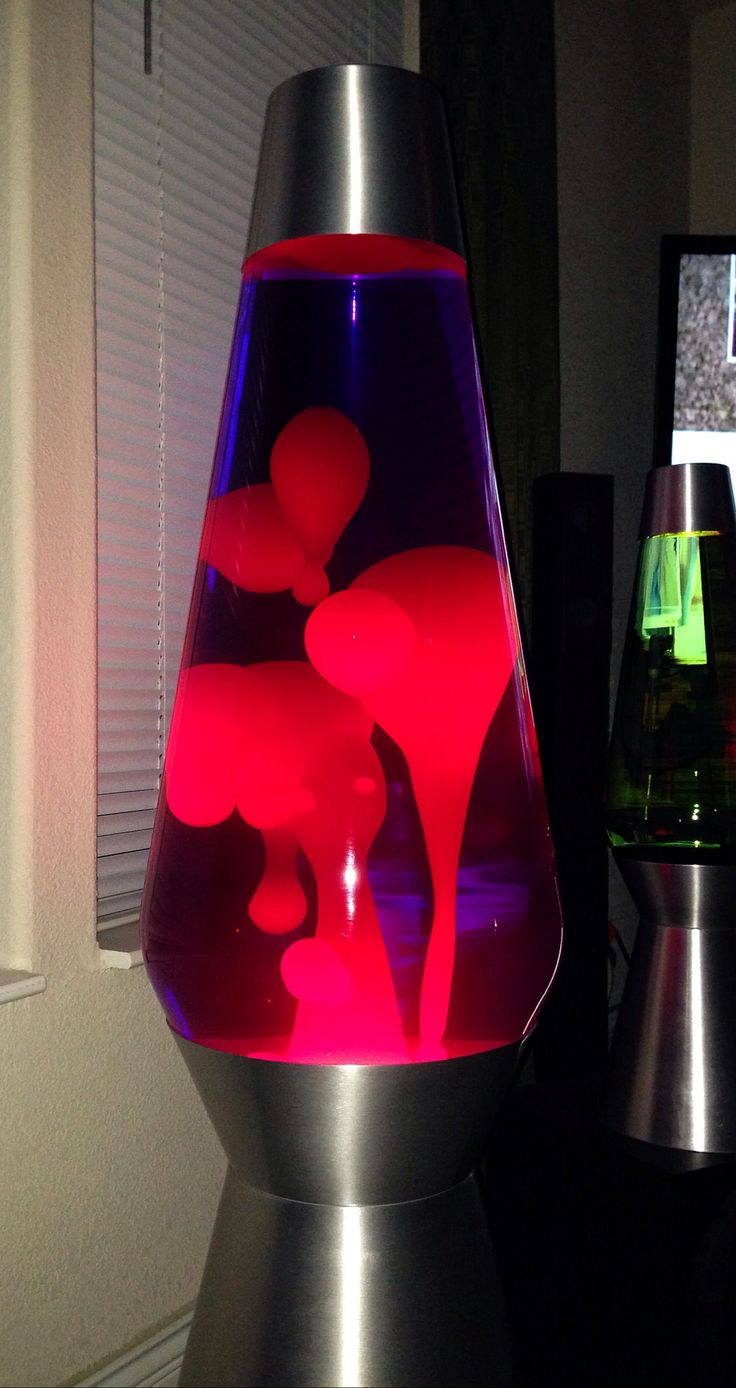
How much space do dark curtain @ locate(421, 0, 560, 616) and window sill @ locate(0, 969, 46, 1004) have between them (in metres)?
0.85

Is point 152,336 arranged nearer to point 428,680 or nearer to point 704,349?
point 428,680

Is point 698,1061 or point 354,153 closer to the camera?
point 354,153

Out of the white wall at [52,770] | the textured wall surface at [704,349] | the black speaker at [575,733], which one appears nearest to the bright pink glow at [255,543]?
the white wall at [52,770]

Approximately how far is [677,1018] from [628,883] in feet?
0.46

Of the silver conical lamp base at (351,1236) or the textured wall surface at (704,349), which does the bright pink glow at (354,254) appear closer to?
the silver conical lamp base at (351,1236)

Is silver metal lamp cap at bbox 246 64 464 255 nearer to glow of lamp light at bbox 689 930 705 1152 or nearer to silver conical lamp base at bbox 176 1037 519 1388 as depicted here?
silver conical lamp base at bbox 176 1037 519 1388

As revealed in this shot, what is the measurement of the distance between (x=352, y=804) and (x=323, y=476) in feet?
0.55

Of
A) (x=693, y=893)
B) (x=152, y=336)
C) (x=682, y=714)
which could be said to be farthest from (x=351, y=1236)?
(x=152, y=336)

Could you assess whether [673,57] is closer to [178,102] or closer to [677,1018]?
[178,102]

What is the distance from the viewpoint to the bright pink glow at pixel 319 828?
506 millimetres

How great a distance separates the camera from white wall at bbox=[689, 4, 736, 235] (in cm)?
251

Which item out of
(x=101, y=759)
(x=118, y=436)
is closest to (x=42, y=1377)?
(x=101, y=759)

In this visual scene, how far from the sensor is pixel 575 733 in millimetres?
1287

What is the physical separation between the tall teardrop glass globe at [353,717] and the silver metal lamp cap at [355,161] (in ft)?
0.04
